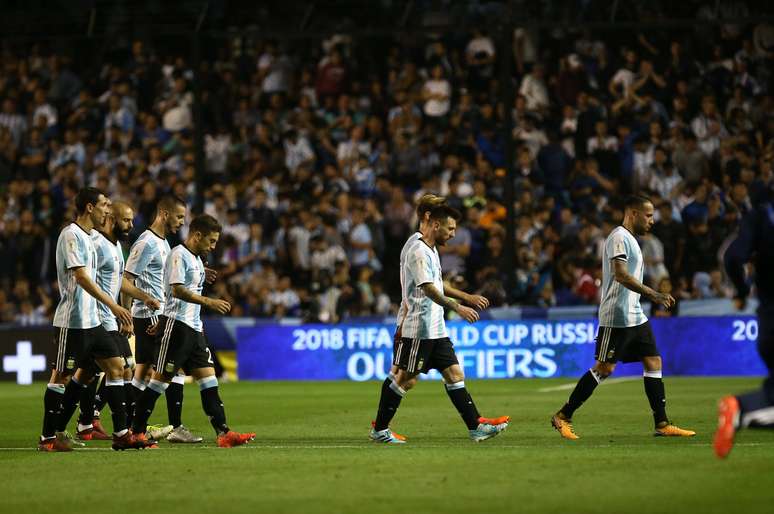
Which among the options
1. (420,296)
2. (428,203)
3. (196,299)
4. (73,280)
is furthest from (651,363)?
(73,280)

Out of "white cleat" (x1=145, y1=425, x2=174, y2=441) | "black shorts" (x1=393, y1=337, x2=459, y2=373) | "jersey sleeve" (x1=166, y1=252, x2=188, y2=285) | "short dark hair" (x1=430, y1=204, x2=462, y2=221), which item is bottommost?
"white cleat" (x1=145, y1=425, x2=174, y2=441)

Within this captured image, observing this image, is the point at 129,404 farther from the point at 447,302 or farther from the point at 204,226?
the point at 447,302

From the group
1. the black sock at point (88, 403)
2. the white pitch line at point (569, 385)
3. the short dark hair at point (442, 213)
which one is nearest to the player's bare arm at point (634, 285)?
the short dark hair at point (442, 213)

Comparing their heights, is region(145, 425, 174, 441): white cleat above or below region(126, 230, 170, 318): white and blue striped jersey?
below

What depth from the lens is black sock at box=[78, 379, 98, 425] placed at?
40.9ft

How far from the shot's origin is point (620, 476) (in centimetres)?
900

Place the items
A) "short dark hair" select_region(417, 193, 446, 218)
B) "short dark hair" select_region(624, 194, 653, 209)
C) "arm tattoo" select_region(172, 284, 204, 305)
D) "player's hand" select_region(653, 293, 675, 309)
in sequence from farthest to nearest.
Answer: "short dark hair" select_region(624, 194, 653, 209) < "short dark hair" select_region(417, 193, 446, 218) < "player's hand" select_region(653, 293, 675, 309) < "arm tattoo" select_region(172, 284, 204, 305)

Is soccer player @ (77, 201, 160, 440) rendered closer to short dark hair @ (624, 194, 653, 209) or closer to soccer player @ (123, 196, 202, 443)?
soccer player @ (123, 196, 202, 443)

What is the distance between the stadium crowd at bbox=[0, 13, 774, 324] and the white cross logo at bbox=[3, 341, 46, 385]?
1690mm

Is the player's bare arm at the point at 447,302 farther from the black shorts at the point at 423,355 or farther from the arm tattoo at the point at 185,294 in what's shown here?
the arm tattoo at the point at 185,294

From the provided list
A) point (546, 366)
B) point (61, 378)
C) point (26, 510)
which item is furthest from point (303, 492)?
point (546, 366)

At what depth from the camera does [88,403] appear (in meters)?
12.6

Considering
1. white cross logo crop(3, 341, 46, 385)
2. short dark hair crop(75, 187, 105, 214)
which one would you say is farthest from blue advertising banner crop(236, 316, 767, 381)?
short dark hair crop(75, 187, 105, 214)

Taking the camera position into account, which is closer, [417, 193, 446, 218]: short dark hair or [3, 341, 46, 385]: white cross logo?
[417, 193, 446, 218]: short dark hair
